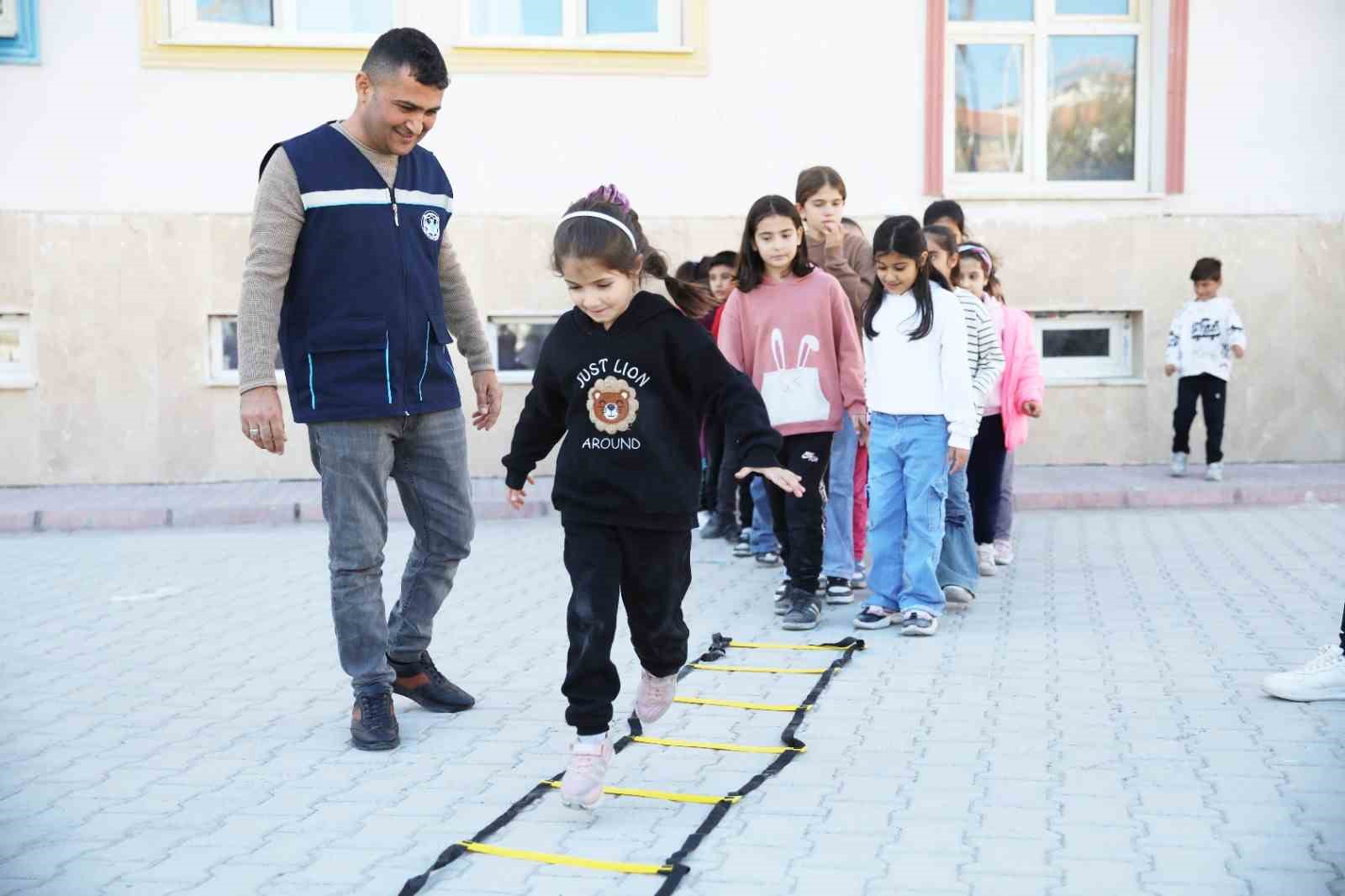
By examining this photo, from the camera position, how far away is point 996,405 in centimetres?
848

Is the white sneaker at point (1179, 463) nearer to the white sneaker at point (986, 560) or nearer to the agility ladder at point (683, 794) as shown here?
the white sneaker at point (986, 560)

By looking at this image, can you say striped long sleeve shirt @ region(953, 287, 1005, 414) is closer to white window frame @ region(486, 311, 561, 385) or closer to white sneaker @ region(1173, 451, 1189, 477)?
white sneaker @ region(1173, 451, 1189, 477)

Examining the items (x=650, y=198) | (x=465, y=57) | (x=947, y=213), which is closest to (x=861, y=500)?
(x=947, y=213)

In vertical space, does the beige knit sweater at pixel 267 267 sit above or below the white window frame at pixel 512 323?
above

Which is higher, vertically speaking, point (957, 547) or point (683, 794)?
point (957, 547)

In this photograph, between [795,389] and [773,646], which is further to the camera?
[795,389]

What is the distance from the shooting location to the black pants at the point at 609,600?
4586mm

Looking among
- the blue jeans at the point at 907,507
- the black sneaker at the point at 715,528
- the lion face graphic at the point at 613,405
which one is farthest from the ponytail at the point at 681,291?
the black sneaker at the point at 715,528

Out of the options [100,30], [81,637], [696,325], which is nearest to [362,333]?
[696,325]

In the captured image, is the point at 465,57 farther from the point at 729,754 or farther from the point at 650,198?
the point at 729,754

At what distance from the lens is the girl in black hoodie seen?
457 centimetres

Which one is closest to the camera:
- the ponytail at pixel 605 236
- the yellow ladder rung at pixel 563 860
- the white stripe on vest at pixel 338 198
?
the yellow ladder rung at pixel 563 860

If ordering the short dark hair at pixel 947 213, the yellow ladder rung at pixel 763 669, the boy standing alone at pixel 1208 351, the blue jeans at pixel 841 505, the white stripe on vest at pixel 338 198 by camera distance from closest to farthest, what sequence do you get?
the white stripe on vest at pixel 338 198, the yellow ladder rung at pixel 763 669, the blue jeans at pixel 841 505, the short dark hair at pixel 947 213, the boy standing alone at pixel 1208 351

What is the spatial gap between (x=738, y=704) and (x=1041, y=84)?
32.0ft
